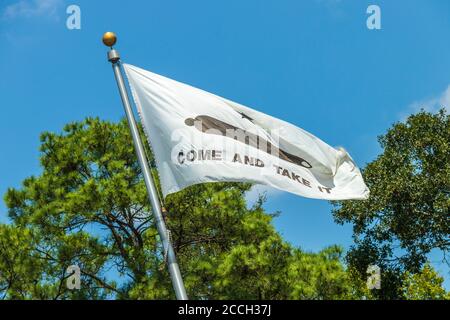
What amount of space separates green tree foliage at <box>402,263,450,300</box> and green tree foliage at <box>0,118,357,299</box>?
35.6ft

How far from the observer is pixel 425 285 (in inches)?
902

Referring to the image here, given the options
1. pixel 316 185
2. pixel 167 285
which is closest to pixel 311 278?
pixel 167 285

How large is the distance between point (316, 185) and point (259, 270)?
3915 mm

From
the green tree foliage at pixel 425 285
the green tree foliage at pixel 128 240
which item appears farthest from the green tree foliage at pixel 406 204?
the green tree foliage at pixel 128 240

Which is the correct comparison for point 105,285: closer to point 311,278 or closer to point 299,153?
point 311,278

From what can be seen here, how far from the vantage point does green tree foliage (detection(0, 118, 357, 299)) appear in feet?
39.9

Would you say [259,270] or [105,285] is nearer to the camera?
[259,270]

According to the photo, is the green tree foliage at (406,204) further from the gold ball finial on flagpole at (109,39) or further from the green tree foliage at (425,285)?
the gold ball finial on flagpole at (109,39)

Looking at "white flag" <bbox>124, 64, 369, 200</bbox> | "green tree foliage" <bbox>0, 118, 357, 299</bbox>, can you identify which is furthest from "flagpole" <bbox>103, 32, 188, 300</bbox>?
"green tree foliage" <bbox>0, 118, 357, 299</bbox>

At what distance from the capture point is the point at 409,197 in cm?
2455

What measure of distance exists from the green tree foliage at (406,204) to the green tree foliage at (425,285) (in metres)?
0.41

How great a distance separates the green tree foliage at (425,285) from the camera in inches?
887

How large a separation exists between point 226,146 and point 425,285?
1706cm
